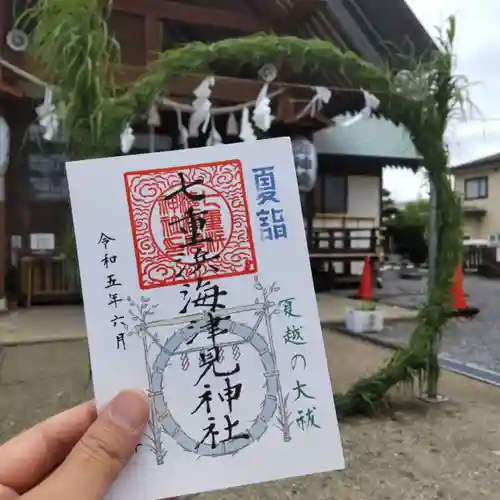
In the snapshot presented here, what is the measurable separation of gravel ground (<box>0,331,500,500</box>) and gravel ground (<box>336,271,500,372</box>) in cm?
98

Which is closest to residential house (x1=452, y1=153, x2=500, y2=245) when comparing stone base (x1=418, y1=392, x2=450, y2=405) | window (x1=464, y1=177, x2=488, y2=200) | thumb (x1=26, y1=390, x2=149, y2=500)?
window (x1=464, y1=177, x2=488, y2=200)

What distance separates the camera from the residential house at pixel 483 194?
25547mm

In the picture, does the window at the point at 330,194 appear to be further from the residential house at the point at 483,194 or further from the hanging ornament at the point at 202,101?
the residential house at the point at 483,194

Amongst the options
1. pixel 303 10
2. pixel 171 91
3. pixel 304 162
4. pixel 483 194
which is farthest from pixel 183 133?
pixel 483 194

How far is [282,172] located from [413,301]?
931 centimetres

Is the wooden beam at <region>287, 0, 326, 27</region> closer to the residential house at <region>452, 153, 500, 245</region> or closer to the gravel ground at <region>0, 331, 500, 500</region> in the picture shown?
the gravel ground at <region>0, 331, 500, 500</region>

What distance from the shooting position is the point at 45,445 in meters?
1.13

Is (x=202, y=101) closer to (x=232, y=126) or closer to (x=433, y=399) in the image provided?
(x=433, y=399)

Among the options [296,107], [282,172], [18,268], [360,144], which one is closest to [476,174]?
[360,144]

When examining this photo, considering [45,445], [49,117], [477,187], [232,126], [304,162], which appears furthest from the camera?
[477,187]

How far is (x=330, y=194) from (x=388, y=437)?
9.12 meters

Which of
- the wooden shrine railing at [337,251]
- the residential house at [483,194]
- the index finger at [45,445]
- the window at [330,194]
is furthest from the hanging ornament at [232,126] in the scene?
the residential house at [483,194]

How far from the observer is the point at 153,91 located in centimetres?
336

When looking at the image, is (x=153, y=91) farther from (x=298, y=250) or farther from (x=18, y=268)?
(x=18, y=268)
